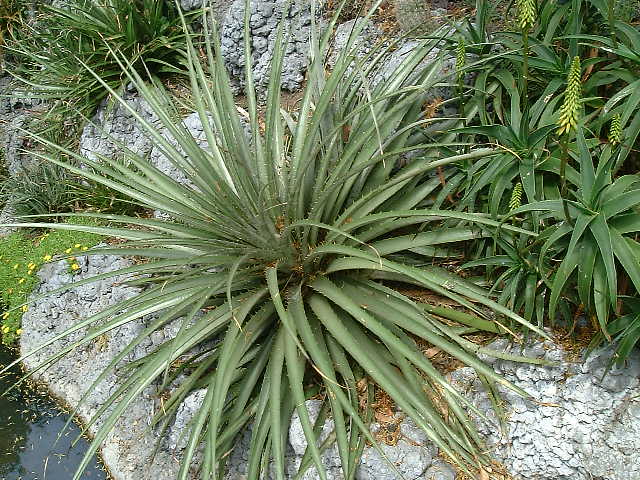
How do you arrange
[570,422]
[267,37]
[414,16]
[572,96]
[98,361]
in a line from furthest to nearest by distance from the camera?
[267,37], [414,16], [98,361], [570,422], [572,96]

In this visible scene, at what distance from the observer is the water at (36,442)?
341 centimetres

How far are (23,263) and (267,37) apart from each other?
2.42m

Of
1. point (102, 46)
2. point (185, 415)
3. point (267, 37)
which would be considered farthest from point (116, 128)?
point (185, 415)

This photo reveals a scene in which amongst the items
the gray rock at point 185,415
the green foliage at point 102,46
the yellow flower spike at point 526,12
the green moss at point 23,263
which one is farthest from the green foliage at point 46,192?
the yellow flower spike at point 526,12

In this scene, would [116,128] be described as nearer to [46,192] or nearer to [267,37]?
[46,192]

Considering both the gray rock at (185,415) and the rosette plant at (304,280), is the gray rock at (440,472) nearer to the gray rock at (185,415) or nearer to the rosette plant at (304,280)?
the rosette plant at (304,280)

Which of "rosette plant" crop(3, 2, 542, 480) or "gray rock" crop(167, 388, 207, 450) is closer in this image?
"rosette plant" crop(3, 2, 542, 480)

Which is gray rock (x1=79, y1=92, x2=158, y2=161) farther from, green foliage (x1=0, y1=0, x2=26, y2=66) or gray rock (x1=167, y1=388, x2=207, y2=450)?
gray rock (x1=167, y1=388, x2=207, y2=450)

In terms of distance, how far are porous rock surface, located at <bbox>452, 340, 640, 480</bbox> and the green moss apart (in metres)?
3.11

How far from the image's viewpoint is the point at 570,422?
2.32 meters

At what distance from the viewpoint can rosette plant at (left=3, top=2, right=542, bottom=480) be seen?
2332mm

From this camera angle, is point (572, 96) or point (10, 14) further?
point (10, 14)

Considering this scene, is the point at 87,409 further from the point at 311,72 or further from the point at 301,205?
the point at 311,72

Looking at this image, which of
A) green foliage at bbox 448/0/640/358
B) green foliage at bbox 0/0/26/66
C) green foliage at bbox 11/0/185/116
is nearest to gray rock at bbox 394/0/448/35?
green foliage at bbox 448/0/640/358
